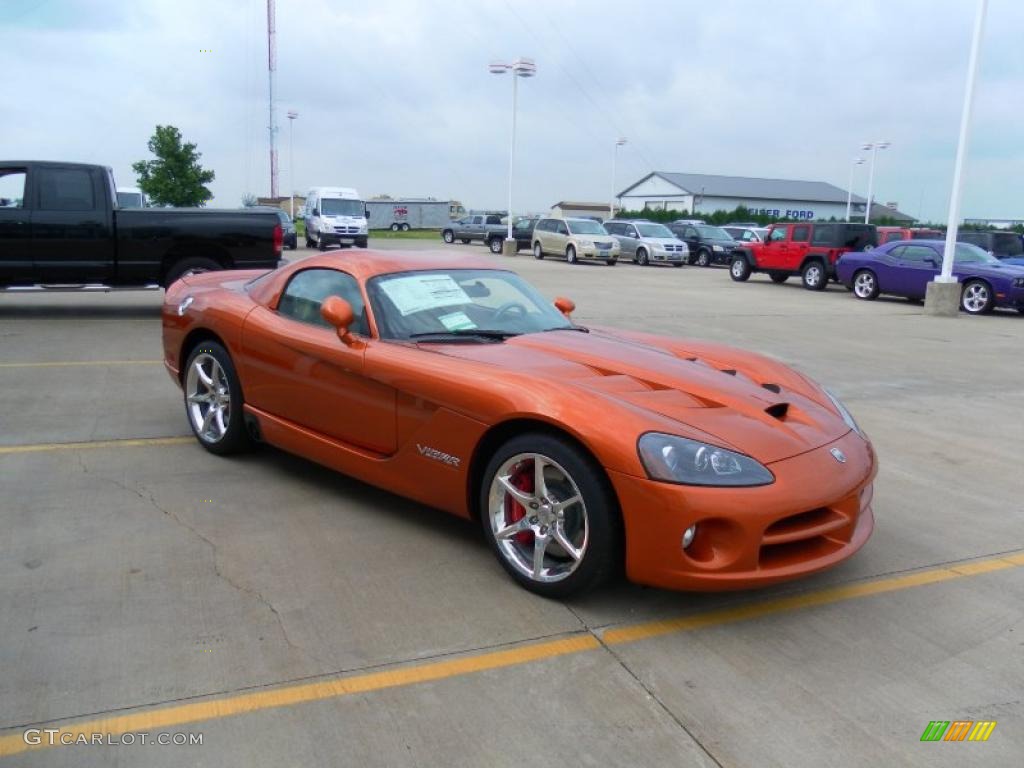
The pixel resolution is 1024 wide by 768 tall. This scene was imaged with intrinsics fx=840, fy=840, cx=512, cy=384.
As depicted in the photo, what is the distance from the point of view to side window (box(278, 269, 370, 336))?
14.7 feet

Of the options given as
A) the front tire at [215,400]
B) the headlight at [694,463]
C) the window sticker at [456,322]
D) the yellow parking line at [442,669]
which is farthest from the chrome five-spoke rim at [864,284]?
the headlight at [694,463]

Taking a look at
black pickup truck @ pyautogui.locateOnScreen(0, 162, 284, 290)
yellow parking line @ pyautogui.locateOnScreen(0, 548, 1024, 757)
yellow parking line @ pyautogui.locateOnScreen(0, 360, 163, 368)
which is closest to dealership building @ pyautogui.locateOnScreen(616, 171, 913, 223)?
black pickup truck @ pyautogui.locateOnScreen(0, 162, 284, 290)

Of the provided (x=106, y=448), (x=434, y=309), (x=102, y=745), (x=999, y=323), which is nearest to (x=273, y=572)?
(x=102, y=745)

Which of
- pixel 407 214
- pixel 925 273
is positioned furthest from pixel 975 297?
pixel 407 214

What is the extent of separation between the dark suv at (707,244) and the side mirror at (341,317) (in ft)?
94.4

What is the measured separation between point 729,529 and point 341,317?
2140 mm

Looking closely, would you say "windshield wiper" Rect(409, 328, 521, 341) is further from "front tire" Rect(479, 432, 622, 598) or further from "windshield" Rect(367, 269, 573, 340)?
"front tire" Rect(479, 432, 622, 598)

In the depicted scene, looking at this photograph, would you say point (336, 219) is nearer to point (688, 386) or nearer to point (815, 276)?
point (815, 276)

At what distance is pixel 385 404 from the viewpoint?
398cm

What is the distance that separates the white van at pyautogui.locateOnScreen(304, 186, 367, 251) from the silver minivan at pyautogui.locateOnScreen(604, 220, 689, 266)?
33.0 feet

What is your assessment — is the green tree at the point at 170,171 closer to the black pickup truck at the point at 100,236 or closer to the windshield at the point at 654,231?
the windshield at the point at 654,231

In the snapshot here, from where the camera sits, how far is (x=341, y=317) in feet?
13.7

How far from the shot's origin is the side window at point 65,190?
11.0 metres

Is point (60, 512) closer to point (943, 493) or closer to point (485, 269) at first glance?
point (485, 269)
